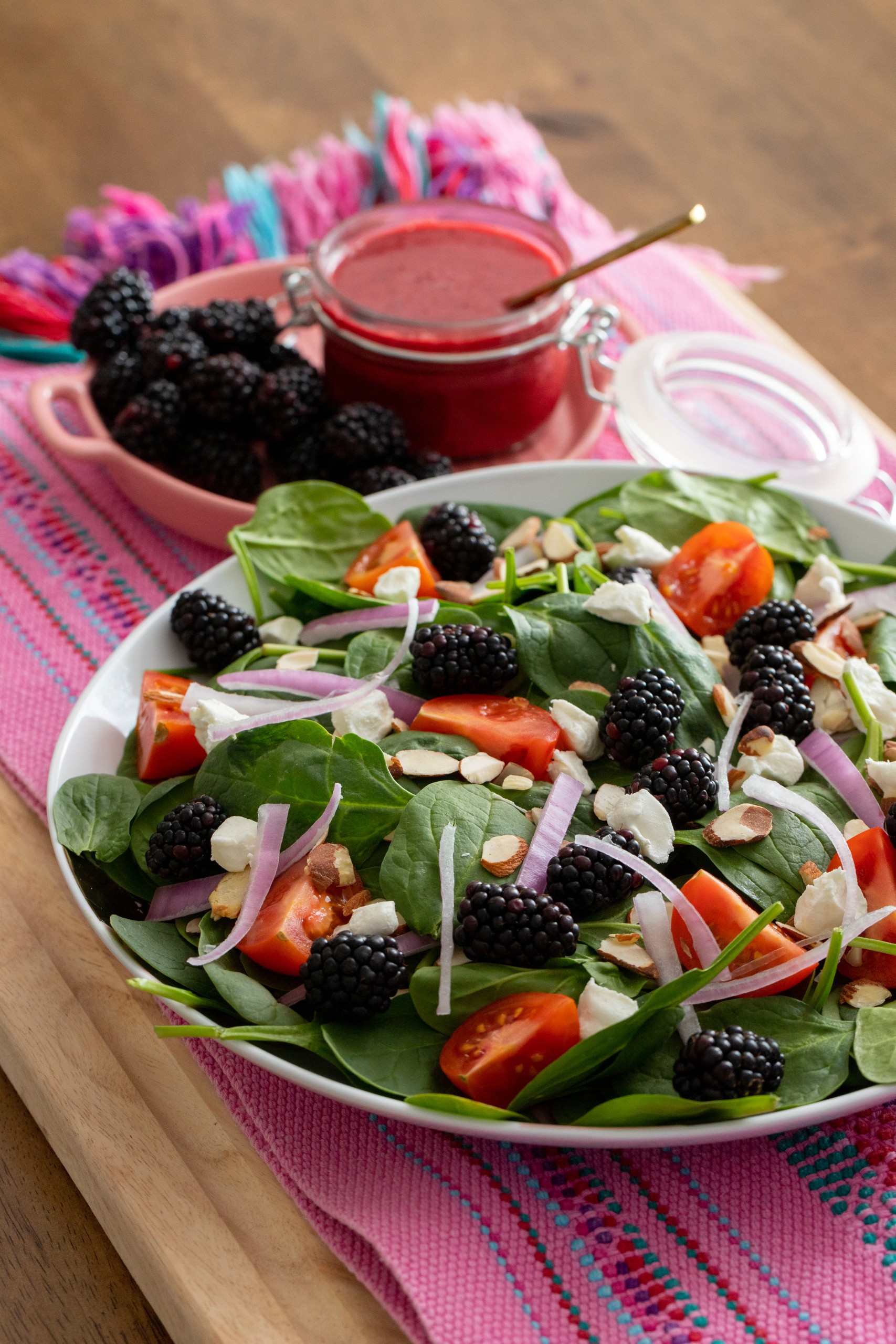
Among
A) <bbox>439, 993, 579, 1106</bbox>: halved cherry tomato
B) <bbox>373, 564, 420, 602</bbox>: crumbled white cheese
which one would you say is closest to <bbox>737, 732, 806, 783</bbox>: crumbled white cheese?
<bbox>439, 993, 579, 1106</bbox>: halved cherry tomato

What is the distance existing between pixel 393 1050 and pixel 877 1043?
436 mm

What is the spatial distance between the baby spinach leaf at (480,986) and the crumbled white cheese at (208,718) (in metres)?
0.36

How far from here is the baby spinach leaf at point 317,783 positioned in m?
1.31

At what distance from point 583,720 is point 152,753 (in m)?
0.48

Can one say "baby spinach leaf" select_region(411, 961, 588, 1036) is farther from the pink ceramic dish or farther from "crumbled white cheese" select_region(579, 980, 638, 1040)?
the pink ceramic dish

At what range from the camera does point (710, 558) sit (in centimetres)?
162

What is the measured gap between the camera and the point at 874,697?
4.74 ft

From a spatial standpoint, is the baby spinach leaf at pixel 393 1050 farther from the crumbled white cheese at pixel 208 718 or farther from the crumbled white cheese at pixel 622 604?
the crumbled white cheese at pixel 622 604

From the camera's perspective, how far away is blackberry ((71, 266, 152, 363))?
81.0 inches

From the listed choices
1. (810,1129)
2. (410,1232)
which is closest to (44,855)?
(410,1232)

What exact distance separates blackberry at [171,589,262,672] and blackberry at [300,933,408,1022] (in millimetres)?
493

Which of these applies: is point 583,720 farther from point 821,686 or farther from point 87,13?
point 87,13

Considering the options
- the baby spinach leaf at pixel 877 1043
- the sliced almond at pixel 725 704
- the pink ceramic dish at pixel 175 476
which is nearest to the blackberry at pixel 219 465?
the pink ceramic dish at pixel 175 476

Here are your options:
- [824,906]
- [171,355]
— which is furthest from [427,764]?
[171,355]
